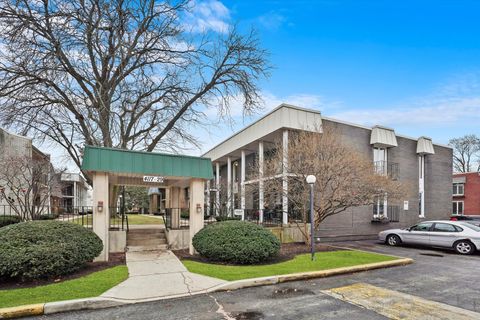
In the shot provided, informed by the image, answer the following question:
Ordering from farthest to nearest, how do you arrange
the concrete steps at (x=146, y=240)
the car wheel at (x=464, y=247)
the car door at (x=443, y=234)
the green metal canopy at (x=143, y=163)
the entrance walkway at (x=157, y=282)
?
the car door at (x=443, y=234) < the car wheel at (x=464, y=247) < the concrete steps at (x=146, y=240) < the green metal canopy at (x=143, y=163) < the entrance walkway at (x=157, y=282)

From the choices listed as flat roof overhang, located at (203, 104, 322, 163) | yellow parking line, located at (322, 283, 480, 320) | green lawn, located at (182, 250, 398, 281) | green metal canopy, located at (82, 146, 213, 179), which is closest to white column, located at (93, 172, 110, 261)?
green metal canopy, located at (82, 146, 213, 179)

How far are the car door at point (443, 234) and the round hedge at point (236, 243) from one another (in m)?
8.64

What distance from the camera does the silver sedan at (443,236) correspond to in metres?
12.7

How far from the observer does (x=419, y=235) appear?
14.4m

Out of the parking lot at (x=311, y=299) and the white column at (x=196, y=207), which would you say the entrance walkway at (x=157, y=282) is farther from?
the white column at (x=196, y=207)

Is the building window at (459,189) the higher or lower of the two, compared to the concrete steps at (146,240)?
higher

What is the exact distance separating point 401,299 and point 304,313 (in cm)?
246

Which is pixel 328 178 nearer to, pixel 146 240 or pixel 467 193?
pixel 146 240

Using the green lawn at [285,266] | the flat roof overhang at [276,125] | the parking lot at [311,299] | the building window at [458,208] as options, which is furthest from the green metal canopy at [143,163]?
the building window at [458,208]

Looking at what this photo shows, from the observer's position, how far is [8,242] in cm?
719

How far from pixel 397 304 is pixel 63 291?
707cm

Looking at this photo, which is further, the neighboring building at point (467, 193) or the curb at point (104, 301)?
the neighboring building at point (467, 193)

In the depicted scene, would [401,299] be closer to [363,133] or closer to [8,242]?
[8,242]

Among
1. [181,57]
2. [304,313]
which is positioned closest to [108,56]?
[181,57]
